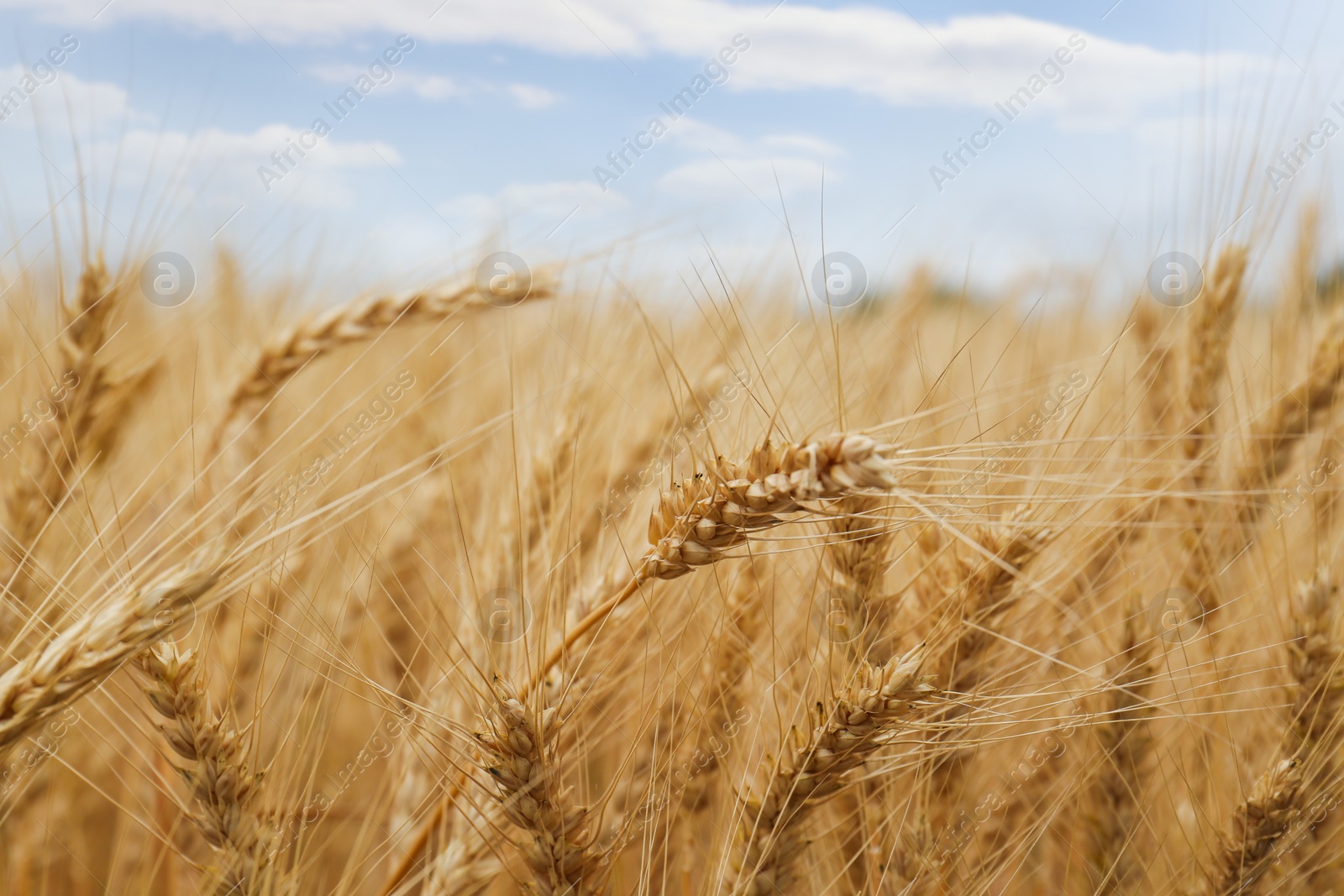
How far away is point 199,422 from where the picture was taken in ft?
4.99

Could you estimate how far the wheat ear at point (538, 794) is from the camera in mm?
814

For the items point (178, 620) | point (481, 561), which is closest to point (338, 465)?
point (481, 561)

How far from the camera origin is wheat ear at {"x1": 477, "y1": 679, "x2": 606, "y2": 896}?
32.0 inches

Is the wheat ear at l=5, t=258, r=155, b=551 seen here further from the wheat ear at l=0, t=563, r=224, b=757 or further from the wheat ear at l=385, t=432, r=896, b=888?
the wheat ear at l=385, t=432, r=896, b=888

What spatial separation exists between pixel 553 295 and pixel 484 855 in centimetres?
95

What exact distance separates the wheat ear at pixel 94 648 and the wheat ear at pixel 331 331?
0.70 m

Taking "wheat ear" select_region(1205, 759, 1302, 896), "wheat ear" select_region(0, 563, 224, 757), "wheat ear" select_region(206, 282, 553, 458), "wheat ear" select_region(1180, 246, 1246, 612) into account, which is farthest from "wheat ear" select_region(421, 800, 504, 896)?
"wheat ear" select_region(1180, 246, 1246, 612)

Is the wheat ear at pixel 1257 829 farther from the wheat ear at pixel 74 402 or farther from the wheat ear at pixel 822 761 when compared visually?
the wheat ear at pixel 74 402

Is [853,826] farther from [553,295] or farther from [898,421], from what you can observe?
[553,295]

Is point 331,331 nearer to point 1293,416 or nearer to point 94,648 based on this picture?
point 94,648

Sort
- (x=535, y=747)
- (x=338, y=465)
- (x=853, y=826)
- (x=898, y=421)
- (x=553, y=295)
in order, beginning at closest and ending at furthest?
(x=898, y=421) → (x=535, y=747) → (x=853, y=826) → (x=338, y=465) → (x=553, y=295)

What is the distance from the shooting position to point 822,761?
2.92 ft

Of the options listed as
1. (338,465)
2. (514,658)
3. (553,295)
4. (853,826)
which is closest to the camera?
(514,658)

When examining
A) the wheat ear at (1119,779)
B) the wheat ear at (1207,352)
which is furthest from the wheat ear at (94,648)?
the wheat ear at (1207,352)
